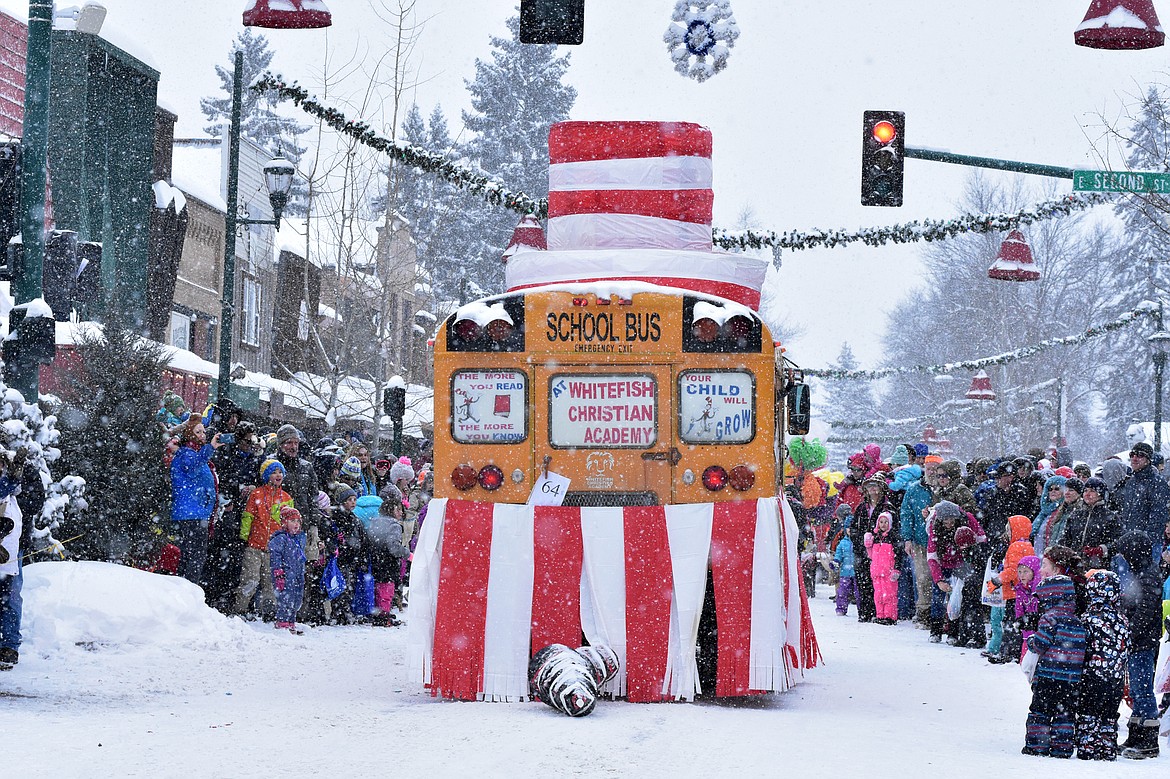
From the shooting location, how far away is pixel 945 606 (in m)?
16.3

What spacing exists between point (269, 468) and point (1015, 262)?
10416 mm

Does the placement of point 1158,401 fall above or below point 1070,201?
below

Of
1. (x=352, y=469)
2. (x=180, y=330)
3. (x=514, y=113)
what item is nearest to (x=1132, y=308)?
(x=514, y=113)

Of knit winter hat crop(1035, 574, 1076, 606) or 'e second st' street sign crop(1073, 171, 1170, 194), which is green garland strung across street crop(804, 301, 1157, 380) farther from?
knit winter hat crop(1035, 574, 1076, 606)

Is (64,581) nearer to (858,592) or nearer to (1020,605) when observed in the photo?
(1020,605)

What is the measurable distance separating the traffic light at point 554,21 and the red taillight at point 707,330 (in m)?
2.08

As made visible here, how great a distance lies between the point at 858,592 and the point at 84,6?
1766 centimetres

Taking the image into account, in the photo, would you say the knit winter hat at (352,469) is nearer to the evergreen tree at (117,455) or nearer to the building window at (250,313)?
the evergreen tree at (117,455)

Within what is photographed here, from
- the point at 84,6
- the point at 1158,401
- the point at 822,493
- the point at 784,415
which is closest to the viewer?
the point at 784,415

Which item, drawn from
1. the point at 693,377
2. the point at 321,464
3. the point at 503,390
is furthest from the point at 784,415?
the point at 321,464

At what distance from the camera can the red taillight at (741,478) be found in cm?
1043

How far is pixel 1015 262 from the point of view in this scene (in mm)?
20656

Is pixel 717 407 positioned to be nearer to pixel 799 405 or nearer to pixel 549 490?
pixel 799 405

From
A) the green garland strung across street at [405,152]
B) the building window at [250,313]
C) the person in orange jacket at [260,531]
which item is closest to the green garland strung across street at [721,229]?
the green garland strung across street at [405,152]
